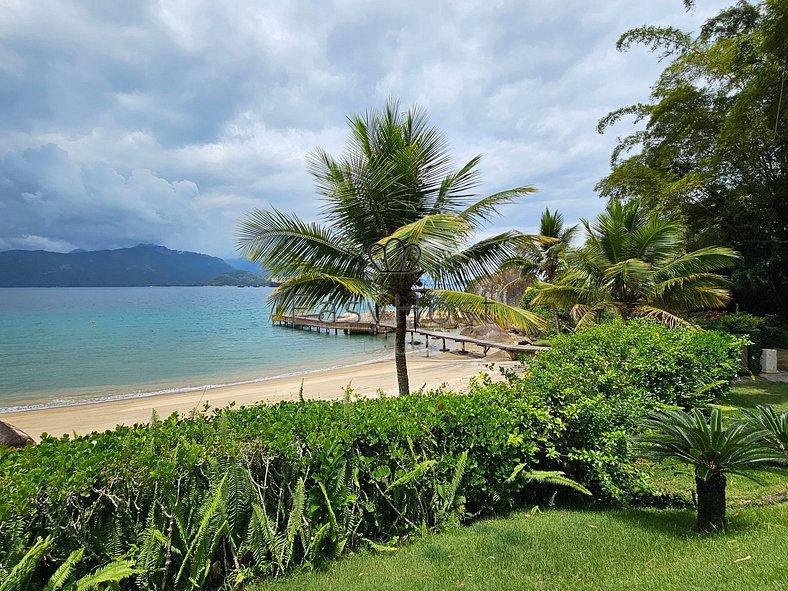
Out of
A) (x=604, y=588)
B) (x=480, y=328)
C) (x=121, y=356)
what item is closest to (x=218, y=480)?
(x=604, y=588)

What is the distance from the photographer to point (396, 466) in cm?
326

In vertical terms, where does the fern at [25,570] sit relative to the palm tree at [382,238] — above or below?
below

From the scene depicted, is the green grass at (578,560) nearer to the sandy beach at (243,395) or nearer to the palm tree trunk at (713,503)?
the palm tree trunk at (713,503)

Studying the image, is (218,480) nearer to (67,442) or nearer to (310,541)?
(310,541)

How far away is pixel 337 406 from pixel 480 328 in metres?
24.8

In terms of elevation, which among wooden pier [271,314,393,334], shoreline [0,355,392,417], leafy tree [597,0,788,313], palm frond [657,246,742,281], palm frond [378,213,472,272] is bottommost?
shoreline [0,355,392,417]

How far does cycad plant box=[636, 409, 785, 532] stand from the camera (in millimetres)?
2893

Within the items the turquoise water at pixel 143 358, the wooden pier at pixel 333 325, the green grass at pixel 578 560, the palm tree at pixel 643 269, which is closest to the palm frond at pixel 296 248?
the turquoise water at pixel 143 358

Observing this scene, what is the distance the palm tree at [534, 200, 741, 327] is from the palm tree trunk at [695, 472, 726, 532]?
26.3 feet

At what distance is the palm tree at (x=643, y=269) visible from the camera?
1054 centimetres

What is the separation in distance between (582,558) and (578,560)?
0.15 feet

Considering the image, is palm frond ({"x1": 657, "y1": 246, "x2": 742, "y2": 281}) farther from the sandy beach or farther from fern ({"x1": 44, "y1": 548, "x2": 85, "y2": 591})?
fern ({"x1": 44, "y1": 548, "x2": 85, "y2": 591})

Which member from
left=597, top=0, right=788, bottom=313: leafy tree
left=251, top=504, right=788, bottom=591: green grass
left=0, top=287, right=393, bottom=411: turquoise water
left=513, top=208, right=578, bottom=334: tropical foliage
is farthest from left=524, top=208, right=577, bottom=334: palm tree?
left=251, top=504, right=788, bottom=591: green grass

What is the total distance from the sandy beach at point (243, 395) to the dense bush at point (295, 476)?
4.98 metres
